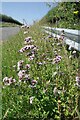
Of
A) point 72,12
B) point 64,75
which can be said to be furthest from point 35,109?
point 72,12

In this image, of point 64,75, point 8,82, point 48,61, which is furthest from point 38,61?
point 8,82

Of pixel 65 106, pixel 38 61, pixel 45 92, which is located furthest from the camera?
pixel 38 61

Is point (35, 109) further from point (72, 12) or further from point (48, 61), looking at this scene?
point (72, 12)

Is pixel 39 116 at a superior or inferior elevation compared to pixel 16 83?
inferior

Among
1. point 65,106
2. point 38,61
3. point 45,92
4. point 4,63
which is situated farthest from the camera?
point 4,63

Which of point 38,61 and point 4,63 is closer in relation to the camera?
point 38,61

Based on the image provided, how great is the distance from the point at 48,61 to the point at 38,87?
121 centimetres

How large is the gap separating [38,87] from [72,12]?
26.1ft

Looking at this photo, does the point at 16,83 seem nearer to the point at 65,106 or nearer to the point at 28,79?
the point at 28,79

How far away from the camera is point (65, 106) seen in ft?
10.8

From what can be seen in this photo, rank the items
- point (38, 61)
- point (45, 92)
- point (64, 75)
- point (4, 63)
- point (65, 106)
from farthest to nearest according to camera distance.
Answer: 1. point (4, 63)
2. point (38, 61)
3. point (64, 75)
4. point (45, 92)
5. point (65, 106)

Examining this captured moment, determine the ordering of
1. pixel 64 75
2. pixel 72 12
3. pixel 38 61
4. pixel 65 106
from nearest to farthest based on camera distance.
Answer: pixel 65 106 < pixel 64 75 < pixel 38 61 < pixel 72 12

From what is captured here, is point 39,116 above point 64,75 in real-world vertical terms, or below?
below

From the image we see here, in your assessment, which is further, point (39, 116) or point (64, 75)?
point (64, 75)
